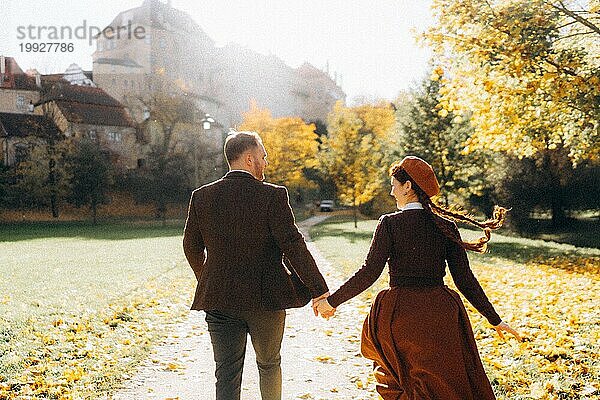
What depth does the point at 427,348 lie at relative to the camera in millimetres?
3418

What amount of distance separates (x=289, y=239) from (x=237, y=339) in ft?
2.58

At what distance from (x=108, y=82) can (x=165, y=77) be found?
24.8 feet

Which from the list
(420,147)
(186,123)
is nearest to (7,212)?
(186,123)

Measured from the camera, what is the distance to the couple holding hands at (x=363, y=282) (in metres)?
3.46

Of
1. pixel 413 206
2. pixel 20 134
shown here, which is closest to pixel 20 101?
pixel 20 134

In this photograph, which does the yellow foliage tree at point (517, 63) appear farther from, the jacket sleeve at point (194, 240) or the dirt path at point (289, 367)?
the jacket sleeve at point (194, 240)

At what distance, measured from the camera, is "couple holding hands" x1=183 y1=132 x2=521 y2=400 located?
3.46 metres

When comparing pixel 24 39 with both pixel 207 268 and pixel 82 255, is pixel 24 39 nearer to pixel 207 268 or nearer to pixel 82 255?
pixel 82 255

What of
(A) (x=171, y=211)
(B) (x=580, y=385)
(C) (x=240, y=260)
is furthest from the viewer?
(A) (x=171, y=211)

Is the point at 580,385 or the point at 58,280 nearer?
the point at 580,385

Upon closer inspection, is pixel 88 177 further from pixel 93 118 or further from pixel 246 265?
pixel 246 265

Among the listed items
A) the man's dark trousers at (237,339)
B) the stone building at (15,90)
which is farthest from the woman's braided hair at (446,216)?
the stone building at (15,90)

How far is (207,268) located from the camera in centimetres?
378

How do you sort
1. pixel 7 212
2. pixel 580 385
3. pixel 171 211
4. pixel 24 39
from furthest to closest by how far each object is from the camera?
pixel 171 211 → pixel 7 212 → pixel 24 39 → pixel 580 385
